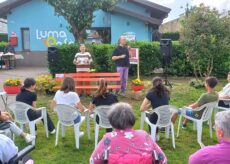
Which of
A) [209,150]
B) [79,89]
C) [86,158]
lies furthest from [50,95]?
[209,150]

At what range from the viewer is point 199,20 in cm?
1142

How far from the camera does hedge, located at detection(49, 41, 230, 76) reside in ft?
44.9

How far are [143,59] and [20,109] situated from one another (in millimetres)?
9160

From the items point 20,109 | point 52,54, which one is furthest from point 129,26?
A: point 20,109

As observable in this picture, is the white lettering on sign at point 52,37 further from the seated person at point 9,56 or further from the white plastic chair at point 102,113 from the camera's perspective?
the white plastic chair at point 102,113

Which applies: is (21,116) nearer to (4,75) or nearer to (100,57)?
(100,57)

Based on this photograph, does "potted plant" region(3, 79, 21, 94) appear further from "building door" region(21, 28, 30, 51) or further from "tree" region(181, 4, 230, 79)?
"building door" region(21, 28, 30, 51)

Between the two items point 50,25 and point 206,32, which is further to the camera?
point 50,25

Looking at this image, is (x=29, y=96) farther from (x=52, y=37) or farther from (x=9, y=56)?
(x=52, y=37)

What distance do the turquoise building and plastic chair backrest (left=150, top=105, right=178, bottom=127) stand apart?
45.8 feet

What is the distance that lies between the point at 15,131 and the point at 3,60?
50.5 feet

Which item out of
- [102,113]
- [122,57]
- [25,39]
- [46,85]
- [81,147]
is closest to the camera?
[102,113]

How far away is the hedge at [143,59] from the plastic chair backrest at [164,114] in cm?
816

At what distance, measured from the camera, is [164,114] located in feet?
19.1
